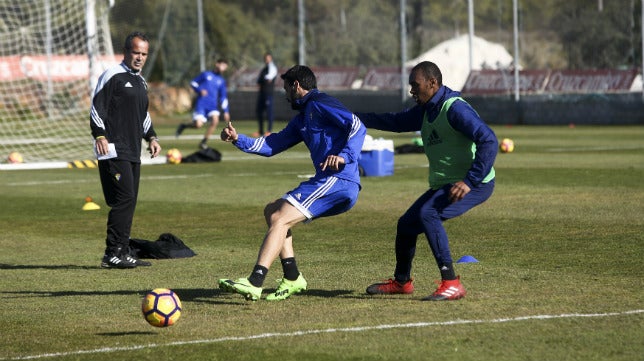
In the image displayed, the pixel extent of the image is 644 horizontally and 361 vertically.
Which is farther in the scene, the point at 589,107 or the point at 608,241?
the point at 589,107

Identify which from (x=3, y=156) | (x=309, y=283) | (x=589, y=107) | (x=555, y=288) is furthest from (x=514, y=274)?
(x=589, y=107)

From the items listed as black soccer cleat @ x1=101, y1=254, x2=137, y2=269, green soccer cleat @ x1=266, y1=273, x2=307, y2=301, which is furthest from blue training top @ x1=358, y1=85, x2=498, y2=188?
black soccer cleat @ x1=101, y1=254, x2=137, y2=269

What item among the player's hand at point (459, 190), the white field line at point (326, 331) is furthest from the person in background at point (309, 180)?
the white field line at point (326, 331)

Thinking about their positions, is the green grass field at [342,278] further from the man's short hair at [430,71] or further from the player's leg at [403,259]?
the man's short hair at [430,71]

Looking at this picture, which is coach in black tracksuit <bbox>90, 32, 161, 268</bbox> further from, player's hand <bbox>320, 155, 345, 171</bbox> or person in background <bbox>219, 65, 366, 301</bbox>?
Result: player's hand <bbox>320, 155, 345, 171</bbox>

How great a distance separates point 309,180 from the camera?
32.3ft

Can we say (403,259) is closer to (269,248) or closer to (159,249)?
(269,248)

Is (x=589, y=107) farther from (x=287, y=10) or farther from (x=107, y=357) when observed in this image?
(x=287, y=10)

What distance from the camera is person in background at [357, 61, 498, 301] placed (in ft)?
30.8

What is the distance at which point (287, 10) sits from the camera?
78.2 meters

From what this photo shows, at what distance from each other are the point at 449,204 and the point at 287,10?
69.4 metres

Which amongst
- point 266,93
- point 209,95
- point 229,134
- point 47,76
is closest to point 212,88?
point 209,95

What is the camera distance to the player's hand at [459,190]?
9375 millimetres

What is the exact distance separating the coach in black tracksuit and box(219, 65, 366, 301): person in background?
2786mm
